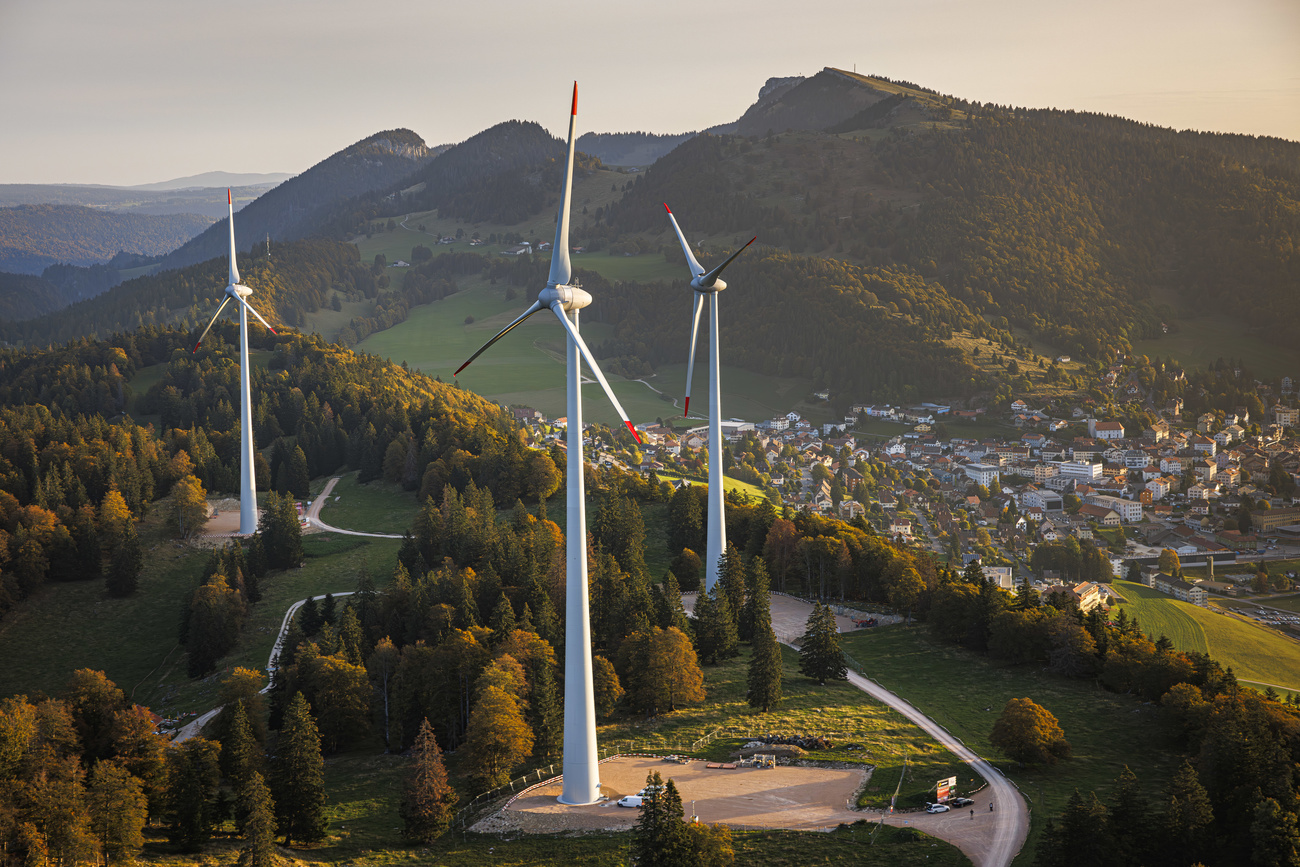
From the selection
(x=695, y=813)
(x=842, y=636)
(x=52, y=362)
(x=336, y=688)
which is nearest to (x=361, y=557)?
(x=336, y=688)

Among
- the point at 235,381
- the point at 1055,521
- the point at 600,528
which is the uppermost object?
the point at 235,381

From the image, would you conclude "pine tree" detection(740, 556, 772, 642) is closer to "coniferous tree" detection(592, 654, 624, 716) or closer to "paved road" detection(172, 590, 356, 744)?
"coniferous tree" detection(592, 654, 624, 716)

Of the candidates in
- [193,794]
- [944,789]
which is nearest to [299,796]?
A: [193,794]

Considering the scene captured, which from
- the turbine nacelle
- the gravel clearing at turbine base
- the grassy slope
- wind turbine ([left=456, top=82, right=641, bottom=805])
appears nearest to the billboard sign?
the grassy slope

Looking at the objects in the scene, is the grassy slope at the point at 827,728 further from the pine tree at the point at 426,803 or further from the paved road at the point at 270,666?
the paved road at the point at 270,666

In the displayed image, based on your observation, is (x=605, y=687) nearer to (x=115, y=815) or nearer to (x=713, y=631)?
(x=713, y=631)

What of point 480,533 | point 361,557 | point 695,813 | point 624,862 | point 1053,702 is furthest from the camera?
point 361,557

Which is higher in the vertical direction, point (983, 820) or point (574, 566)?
point (574, 566)

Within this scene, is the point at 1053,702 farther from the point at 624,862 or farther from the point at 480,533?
the point at 480,533
